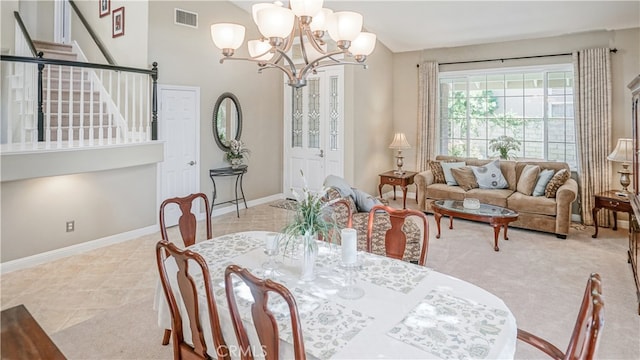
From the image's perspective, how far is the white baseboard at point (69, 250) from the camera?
394 cm

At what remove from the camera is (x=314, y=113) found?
683 centimetres

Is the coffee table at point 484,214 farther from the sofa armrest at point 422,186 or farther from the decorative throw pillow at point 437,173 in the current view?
the decorative throw pillow at point 437,173

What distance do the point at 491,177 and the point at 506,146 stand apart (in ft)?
2.96

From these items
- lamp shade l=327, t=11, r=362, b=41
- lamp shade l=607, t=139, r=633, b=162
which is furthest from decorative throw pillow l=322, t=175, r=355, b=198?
lamp shade l=607, t=139, r=633, b=162

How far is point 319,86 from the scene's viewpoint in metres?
6.70

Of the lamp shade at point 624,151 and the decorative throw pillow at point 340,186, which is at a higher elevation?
the lamp shade at point 624,151

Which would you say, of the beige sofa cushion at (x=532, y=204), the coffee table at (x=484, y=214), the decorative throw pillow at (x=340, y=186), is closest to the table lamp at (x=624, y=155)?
the beige sofa cushion at (x=532, y=204)

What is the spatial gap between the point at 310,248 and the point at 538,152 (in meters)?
5.77

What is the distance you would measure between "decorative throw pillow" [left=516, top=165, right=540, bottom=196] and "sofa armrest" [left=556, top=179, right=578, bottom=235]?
51 centimetres

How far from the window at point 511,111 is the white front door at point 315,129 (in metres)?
2.15

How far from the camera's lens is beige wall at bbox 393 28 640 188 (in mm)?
5293

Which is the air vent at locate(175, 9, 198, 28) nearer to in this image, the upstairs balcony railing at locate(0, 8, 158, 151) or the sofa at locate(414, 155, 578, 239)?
the upstairs balcony railing at locate(0, 8, 158, 151)

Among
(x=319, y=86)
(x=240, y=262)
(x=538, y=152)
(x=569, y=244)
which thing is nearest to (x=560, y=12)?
(x=538, y=152)

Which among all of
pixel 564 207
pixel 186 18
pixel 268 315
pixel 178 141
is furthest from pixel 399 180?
pixel 268 315
